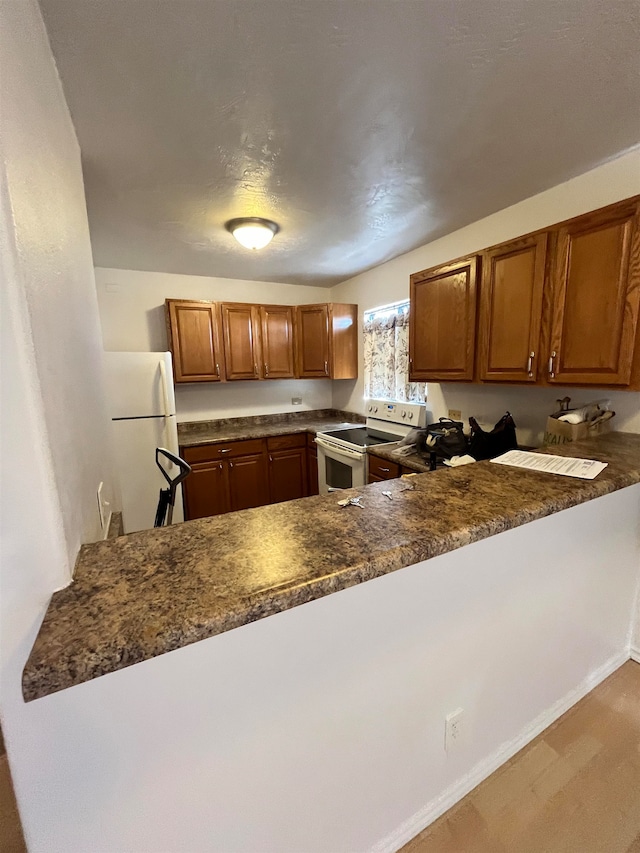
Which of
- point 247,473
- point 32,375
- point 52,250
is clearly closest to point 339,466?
point 247,473

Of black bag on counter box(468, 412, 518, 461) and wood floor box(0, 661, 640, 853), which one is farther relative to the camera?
black bag on counter box(468, 412, 518, 461)

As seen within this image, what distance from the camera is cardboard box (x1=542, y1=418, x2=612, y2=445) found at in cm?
170

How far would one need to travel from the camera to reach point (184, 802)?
694 mm

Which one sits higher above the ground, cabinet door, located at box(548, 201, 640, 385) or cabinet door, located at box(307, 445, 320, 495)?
cabinet door, located at box(548, 201, 640, 385)

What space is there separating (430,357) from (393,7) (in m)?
1.65

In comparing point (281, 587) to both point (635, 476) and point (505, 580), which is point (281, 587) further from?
point (635, 476)

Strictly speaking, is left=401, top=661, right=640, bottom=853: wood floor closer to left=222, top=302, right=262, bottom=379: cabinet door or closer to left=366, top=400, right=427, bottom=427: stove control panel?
left=366, top=400, right=427, bottom=427: stove control panel

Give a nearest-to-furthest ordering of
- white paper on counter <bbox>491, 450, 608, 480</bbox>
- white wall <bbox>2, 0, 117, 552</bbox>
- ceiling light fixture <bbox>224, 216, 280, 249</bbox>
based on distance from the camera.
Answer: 1. white wall <bbox>2, 0, 117, 552</bbox>
2. white paper on counter <bbox>491, 450, 608, 480</bbox>
3. ceiling light fixture <bbox>224, 216, 280, 249</bbox>

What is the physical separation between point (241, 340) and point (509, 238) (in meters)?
2.34

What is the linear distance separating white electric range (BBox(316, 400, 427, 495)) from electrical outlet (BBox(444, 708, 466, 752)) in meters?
1.56

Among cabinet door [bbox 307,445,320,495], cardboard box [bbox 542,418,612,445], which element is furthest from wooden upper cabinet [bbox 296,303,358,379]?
cardboard box [bbox 542,418,612,445]

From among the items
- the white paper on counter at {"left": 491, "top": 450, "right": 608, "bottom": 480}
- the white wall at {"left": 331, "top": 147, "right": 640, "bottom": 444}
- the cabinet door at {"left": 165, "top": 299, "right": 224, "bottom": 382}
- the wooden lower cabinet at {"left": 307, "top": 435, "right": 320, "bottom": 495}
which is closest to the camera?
the white paper on counter at {"left": 491, "top": 450, "right": 608, "bottom": 480}

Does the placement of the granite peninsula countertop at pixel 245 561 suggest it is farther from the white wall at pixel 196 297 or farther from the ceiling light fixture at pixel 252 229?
the white wall at pixel 196 297

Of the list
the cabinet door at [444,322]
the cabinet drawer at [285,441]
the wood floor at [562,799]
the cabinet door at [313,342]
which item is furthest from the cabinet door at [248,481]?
the wood floor at [562,799]
